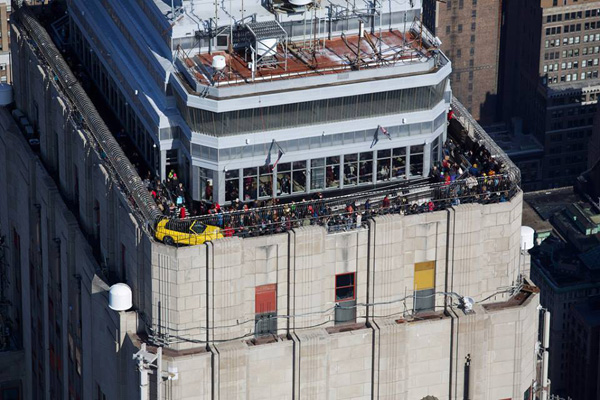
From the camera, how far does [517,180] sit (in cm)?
13925

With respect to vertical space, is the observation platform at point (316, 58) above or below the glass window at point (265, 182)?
above

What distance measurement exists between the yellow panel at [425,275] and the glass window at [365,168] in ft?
33.2

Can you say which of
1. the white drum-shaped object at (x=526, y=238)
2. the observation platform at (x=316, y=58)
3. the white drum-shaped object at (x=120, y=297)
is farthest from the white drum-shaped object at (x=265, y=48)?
the white drum-shaped object at (x=526, y=238)

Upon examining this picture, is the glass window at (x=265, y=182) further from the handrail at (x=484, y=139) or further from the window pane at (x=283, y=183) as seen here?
the handrail at (x=484, y=139)

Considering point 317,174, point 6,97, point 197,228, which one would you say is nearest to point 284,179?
point 317,174

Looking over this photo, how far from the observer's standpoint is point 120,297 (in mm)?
132250

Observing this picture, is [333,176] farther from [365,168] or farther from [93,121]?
[93,121]

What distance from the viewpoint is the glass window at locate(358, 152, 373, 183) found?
141350 mm

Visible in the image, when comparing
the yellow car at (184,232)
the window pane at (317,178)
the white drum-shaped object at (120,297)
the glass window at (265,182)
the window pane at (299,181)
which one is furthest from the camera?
the window pane at (317,178)

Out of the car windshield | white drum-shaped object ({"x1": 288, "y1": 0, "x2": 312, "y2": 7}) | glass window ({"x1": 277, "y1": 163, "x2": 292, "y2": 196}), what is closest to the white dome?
white drum-shaped object ({"x1": 288, "y1": 0, "x2": 312, "y2": 7})

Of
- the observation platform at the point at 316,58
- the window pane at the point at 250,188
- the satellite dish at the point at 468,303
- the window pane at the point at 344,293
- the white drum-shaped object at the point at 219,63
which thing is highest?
the white drum-shaped object at the point at 219,63

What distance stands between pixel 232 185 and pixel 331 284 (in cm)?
1140

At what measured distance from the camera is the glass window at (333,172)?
14038cm

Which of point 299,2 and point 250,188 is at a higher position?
point 299,2
